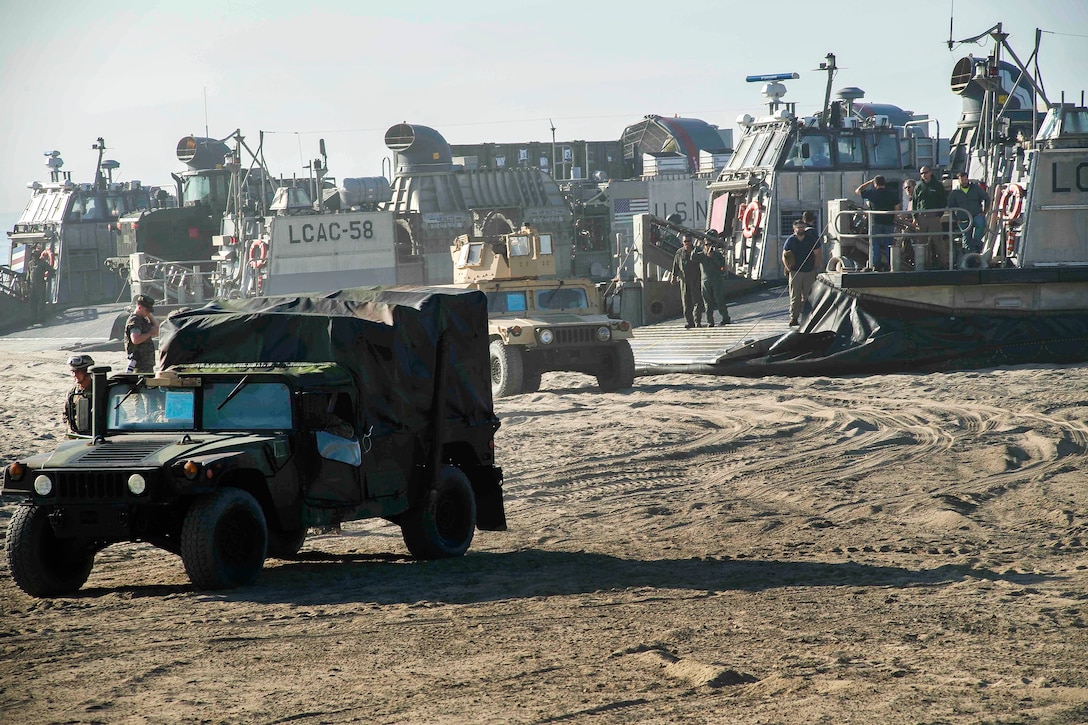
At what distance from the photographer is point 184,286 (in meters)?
27.5

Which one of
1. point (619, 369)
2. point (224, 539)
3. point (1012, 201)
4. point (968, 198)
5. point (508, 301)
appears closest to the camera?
point (224, 539)

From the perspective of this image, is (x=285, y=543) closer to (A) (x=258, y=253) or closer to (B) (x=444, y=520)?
(B) (x=444, y=520)

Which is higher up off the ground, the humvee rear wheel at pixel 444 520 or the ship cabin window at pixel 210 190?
the ship cabin window at pixel 210 190

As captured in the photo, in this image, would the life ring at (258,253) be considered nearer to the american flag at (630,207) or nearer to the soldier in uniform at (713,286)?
the soldier in uniform at (713,286)

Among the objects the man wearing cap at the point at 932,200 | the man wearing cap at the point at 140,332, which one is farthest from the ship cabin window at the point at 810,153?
the man wearing cap at the point at 140,332

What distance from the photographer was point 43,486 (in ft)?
22.3

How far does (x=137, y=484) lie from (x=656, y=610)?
2.64m

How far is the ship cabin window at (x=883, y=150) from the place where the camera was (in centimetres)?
2342

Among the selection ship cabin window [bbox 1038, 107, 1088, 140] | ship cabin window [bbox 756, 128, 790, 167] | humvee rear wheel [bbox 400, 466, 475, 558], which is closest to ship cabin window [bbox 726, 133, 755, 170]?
ship cabin window [bbox 756, 128, 790, 167]

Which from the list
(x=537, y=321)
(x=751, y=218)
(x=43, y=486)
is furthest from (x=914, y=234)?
(x=43, y=486)

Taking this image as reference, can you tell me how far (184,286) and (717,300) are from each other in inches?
498

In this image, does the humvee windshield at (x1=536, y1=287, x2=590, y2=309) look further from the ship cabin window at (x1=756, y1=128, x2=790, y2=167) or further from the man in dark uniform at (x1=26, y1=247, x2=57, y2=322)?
the man in dark uniform at (x1=26, y1=247, x2=57, y2=322)

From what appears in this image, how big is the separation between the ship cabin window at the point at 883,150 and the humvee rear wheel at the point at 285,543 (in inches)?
689

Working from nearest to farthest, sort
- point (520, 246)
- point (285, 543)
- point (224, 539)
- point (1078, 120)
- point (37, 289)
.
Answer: point (224, 539) < point (285, 543) < point (520, 246) < point (1078, 120) < point (37, 289)
